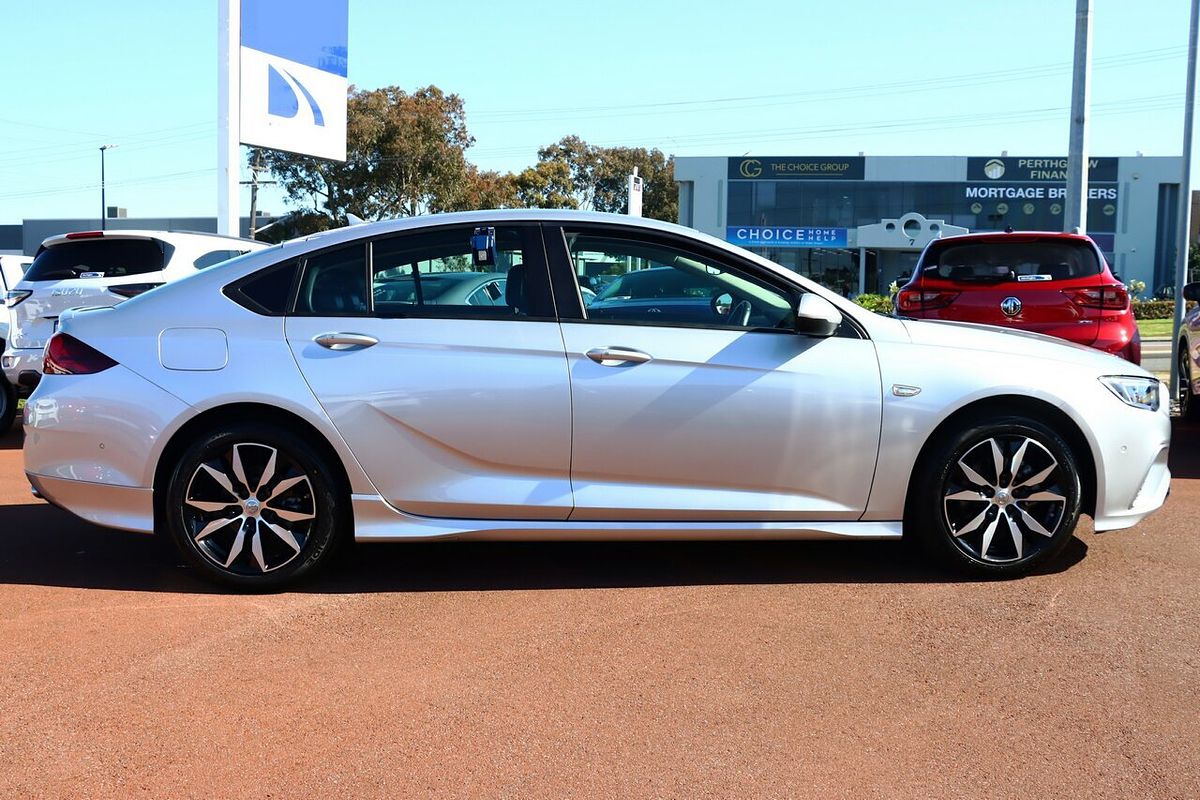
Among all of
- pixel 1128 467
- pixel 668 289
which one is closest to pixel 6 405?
pixel 668 289

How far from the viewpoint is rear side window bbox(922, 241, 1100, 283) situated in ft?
27.3

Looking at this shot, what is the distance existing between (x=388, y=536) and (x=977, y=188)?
2668 inches

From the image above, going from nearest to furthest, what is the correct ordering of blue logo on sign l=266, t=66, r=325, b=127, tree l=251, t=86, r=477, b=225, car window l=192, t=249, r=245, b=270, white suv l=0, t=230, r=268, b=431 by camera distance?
white suv l=0, t=230, r=268, b=431, car window l=192, t=249, r=245, b=270, blue logo on sign l=266, t=66, r=325, b=127, tree l=251, t=86, r=477, b=225

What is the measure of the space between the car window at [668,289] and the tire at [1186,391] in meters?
6.72

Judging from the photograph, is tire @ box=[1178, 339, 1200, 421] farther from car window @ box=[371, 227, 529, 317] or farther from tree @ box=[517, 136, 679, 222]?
tree @ box=[517, 136, 679, 222]

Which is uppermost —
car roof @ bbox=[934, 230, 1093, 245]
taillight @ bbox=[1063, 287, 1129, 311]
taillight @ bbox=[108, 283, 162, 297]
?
car roof @ bbox=[934, 230, 1093, 245]

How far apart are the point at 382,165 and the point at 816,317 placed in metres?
45.5

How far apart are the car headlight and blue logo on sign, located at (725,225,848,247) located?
206 ft

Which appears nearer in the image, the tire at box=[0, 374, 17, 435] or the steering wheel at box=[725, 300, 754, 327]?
the steering wheel at box=[725, 300, 754, 327]

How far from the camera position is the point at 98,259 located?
945cm

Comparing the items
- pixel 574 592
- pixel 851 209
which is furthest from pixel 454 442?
pixel 851 209

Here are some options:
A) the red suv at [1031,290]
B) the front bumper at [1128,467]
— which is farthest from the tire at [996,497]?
the red suv at [1031,290]

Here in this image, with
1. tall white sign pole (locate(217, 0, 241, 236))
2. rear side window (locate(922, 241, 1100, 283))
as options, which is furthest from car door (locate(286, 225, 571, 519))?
A: tall white sign pole (locate(217, 0, 241, 236))

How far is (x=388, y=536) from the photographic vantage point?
4.95 meters
